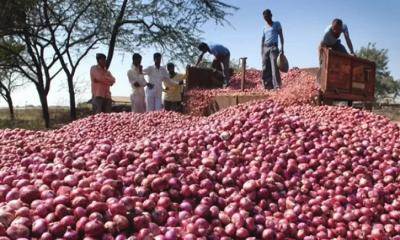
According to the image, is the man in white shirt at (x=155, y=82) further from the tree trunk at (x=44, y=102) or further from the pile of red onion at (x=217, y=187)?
the tree trunk at (x=44, y=102)

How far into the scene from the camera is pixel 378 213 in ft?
9.54

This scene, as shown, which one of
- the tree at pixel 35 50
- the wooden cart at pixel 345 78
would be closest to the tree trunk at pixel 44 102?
the tree at pixel 35 50

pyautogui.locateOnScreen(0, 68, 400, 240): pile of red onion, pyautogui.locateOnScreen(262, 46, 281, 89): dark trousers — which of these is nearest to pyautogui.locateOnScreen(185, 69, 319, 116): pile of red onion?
pyautogui.locateOnScreen(262, 46, 281, 89): dark trousers

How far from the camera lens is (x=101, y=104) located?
9.52m

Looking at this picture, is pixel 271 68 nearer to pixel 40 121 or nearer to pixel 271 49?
pixel 271 49

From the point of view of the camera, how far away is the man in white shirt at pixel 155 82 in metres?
9.90

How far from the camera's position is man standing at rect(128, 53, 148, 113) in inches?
379

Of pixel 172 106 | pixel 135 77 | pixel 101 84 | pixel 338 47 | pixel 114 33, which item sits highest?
pixel 114 33

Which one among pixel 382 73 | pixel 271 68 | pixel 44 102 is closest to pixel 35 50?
pixel 44 102

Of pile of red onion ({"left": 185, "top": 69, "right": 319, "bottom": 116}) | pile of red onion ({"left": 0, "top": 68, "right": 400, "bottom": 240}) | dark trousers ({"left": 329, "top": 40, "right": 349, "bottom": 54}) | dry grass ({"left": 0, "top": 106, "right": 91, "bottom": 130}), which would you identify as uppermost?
dark trousers ({"left": 329, "top": 40, "right": 349, "bottom": 54})

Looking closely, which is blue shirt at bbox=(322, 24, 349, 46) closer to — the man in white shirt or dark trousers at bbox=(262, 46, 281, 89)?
dark trousers at bbox=(262, 46, 281, 89)

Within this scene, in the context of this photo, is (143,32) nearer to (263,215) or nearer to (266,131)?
(266,131)

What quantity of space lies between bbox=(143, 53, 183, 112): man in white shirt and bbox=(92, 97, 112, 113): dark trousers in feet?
2.75

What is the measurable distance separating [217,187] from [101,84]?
6865 millimetres
